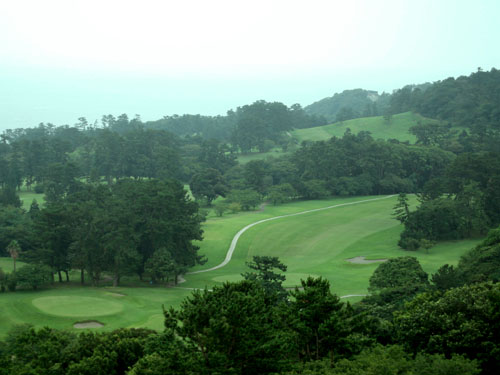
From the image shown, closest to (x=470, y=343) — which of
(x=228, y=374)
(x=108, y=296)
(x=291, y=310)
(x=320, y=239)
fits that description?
(x=291, y=310)

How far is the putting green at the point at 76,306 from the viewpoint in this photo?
131 ft

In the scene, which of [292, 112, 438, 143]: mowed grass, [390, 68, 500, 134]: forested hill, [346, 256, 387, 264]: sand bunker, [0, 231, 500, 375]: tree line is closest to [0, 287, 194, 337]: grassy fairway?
[0, 231, 500, 375]: tree line

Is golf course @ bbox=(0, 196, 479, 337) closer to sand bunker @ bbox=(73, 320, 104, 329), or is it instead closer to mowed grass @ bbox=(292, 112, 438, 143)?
sand bunker @ bbox=(73, 320, 104, 329)

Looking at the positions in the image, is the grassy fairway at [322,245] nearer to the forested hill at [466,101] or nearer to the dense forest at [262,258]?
the dense forest at [262,258]

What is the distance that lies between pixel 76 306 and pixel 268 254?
33082 millimetres

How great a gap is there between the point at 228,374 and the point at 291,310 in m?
4.54

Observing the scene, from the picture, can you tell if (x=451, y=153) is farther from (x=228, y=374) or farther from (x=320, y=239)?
(x=228, y=374)

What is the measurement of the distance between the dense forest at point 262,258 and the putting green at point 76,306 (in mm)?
5995

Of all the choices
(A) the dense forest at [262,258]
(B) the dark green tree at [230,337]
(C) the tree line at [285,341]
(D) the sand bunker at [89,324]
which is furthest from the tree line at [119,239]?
(B) the dark green tree at [230,337]

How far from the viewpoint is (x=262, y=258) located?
123 ft

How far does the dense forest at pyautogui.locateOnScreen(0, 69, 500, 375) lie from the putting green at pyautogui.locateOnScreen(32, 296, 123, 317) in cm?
599

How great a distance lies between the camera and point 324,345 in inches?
877

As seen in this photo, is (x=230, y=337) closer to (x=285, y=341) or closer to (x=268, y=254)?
(x=285, y=341)

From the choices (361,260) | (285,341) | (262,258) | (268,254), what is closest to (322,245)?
(268,254)
